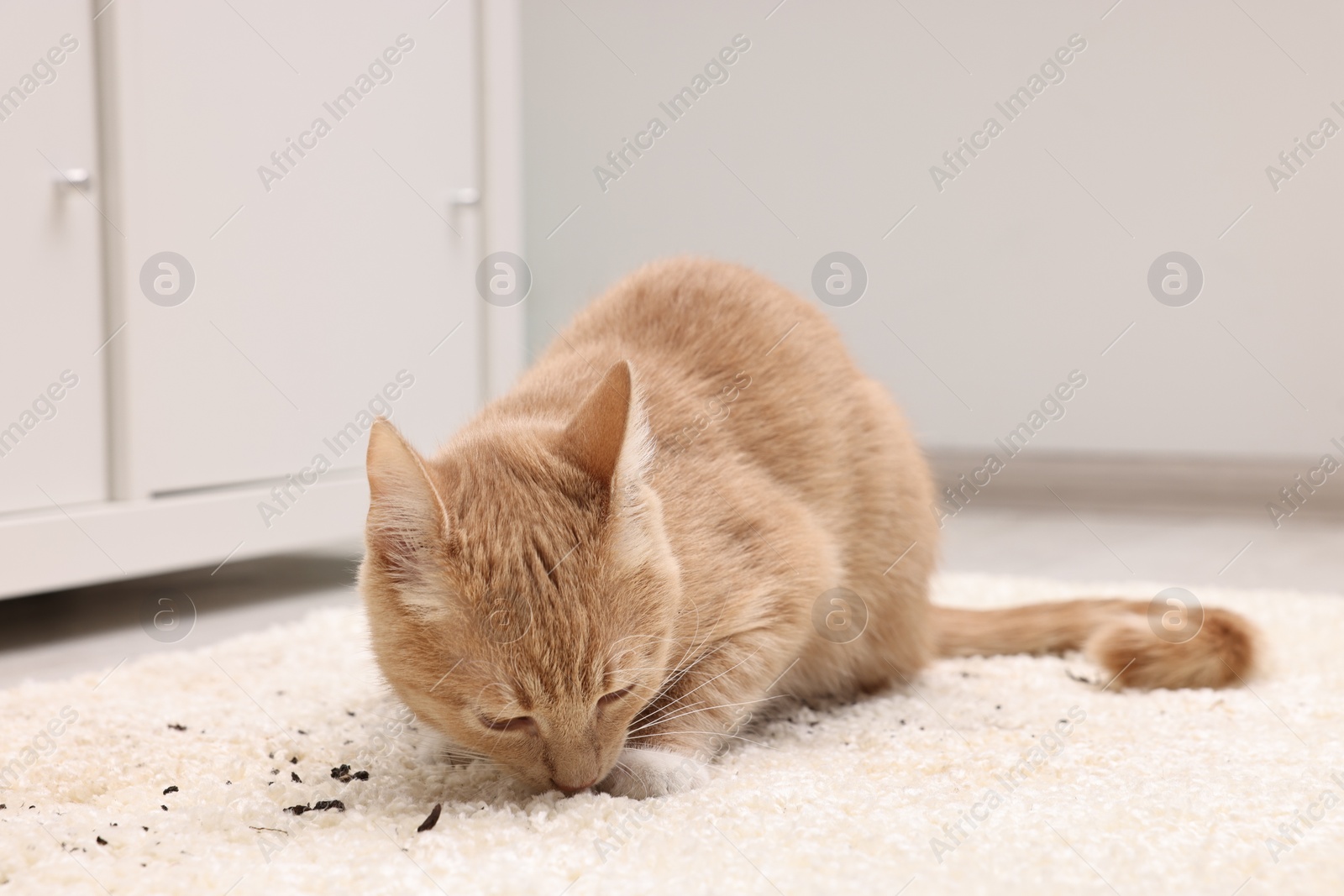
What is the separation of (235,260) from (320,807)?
169 centimetres

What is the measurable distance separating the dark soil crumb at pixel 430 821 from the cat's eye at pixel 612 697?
220 mm

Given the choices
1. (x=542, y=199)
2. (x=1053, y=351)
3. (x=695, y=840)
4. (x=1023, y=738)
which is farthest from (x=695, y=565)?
(x=542, y=199)

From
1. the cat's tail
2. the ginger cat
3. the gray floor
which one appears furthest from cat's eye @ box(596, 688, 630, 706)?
the gray floor

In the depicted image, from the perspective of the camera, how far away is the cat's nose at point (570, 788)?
1.32 metres

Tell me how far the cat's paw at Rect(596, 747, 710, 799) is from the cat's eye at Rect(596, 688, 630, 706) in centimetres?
11

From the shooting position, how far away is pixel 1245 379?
4188 mm

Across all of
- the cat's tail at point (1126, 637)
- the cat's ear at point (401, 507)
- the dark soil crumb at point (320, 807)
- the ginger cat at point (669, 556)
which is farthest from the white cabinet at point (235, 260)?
the cat's tail at point (1126, 637)

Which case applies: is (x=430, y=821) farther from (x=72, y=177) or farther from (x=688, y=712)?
(x=72, y=177)

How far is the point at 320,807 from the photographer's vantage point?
1.39 metres

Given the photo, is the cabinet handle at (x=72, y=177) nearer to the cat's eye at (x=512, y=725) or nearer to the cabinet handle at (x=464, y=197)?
the cabinet handle at (x=464, y=197)

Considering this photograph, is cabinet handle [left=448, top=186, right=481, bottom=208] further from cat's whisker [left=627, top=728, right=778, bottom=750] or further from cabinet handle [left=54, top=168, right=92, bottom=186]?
cat's whisker [left=627, top=728, right=778, bottom=750]

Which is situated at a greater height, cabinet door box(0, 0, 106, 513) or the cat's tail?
cabinet door box(0, 0, 106, 513)

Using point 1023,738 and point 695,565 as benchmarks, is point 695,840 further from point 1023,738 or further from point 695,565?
point 1023,738

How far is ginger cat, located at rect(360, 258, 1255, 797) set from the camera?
1.27 metres
